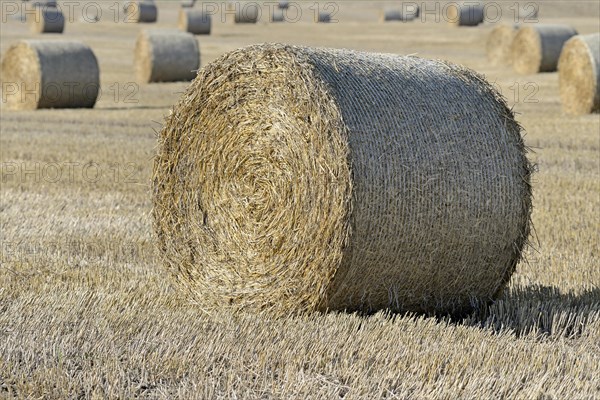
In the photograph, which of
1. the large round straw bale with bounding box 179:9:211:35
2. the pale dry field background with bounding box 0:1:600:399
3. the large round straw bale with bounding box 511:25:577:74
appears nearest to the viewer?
the pale dry field background with bounding box 0:1:600:399

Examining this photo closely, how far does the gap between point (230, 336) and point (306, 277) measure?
67 centimetres

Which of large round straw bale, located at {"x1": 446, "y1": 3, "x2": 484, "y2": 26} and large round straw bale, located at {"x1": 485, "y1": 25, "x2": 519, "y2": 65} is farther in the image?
large round straw bale, located at {"x1": 446, "y1": 3, "x2": 484, "y2": 26}

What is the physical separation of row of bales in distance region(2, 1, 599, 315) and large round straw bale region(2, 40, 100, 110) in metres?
12.1

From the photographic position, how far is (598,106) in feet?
58.0

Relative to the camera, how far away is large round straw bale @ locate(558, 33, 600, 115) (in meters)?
17.2

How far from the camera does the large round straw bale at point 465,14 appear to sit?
43.8m

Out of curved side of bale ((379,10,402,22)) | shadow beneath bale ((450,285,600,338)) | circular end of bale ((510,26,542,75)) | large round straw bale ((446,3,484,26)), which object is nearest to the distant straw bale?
curved side of bale ((379,10,402,22))

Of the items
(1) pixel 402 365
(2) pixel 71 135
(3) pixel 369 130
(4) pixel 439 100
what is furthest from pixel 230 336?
(2) pixel 71 135

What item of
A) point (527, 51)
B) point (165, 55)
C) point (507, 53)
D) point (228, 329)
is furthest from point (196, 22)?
point (228, 329)

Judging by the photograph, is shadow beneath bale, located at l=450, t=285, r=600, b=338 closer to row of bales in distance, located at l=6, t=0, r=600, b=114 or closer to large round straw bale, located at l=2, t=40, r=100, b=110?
row of bales in distance, located at l=6, t=0, r=600, b=114

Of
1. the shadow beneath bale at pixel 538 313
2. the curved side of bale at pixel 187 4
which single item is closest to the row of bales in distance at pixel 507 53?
the shadow beneath bale at pixel 538 313

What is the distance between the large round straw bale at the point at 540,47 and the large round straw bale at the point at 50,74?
10558 millimetres

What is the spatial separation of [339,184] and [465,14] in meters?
39.8

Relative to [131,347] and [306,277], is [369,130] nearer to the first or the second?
[306,277]
